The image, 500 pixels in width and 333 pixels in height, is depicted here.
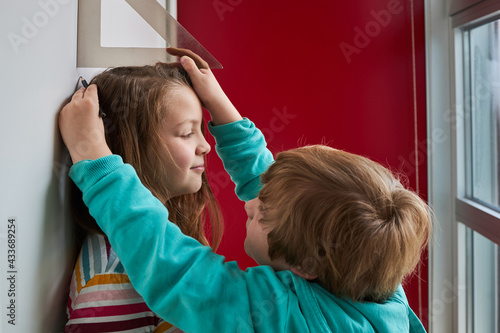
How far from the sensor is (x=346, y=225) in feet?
2.24

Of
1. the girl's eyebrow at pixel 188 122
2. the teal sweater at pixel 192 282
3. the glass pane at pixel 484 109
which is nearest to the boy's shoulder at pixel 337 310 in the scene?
the teal sweater at pixel 192 282

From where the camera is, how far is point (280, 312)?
67 centimetres

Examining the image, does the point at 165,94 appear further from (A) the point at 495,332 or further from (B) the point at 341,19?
(A) the point at 495,332

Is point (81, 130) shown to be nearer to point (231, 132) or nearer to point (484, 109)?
point (231, 132)

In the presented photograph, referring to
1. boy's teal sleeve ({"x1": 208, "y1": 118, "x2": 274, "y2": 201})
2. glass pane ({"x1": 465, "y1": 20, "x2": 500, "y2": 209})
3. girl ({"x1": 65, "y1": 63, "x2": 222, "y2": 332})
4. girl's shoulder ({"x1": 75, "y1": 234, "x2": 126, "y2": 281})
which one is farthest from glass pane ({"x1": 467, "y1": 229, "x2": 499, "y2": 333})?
girl's shoulder ({"x1": 75, "y1": 234, "x2": 126, "y2": 281})

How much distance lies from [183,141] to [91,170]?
21 centimetres

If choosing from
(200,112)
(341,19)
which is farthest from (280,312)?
(341,19)

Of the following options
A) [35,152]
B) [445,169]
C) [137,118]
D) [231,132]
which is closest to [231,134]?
[231,132]

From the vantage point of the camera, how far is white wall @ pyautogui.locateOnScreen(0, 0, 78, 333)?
1.66 feet

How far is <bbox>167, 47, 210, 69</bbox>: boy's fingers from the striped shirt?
0.33 meters

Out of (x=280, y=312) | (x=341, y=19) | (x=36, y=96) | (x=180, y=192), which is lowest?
(x=280, y=312)

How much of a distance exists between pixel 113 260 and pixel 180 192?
18 centimetres

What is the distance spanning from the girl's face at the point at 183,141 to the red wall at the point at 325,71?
3.36ft

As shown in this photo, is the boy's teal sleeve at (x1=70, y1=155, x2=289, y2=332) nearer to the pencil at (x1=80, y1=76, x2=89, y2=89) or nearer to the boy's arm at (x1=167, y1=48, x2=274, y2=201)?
the pencil at (x1=80, y1=76, x2=89, y2=89)
